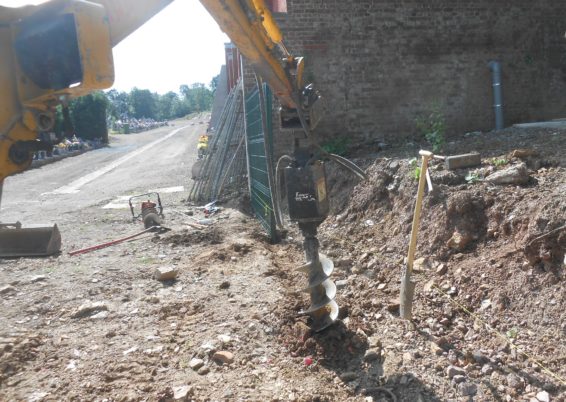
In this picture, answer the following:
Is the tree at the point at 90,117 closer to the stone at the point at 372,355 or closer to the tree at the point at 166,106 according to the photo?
the stone at the point at 372,355

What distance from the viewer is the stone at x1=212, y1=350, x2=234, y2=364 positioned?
3.51 meters

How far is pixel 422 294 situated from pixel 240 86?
22.3 feet

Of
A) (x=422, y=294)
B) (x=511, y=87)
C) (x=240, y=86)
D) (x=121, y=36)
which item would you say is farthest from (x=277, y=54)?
(x=511, y=87)

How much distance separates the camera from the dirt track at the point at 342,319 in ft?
10.5

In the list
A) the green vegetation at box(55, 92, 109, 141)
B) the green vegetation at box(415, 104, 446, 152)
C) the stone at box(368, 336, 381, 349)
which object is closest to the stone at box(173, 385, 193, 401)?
the stone at box(368, 336, 381, 349)

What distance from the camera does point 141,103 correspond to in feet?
332

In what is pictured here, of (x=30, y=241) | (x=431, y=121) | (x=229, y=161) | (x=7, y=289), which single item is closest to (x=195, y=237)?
(x=30, y=241)

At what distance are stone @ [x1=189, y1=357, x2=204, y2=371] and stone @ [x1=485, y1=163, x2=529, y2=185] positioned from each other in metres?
3.31

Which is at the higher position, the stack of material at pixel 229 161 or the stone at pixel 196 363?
the stack of material at pixel 229 161

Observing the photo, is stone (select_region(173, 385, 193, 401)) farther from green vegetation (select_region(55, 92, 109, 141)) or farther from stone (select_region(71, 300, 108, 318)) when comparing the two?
green vegetation (select_region(55, 92, 109, 141))

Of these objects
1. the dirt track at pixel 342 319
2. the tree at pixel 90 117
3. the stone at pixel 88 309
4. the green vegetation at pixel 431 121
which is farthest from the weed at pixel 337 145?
the tree at pixel 90 117

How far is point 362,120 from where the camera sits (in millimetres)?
10078

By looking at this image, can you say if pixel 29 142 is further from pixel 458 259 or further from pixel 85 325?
pixel 458 259

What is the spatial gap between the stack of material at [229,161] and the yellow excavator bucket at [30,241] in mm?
3635
